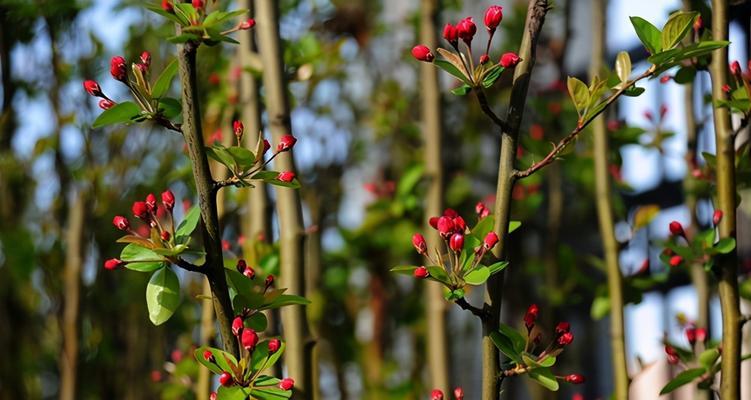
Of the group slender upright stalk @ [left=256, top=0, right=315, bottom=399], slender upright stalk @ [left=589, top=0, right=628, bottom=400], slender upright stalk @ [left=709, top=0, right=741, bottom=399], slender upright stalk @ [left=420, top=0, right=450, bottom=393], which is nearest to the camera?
slender upright stalk @ [left=709, top=0, right=741, bottom=399]

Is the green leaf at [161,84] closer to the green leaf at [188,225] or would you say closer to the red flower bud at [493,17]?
the green leaf at [188,225]

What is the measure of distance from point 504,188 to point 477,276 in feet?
0.26

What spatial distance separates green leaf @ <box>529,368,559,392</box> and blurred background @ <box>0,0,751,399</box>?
0.45 meters

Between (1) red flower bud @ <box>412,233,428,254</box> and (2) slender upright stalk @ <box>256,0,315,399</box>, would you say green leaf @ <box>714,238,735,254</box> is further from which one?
(2) slender upright stalk @ <box>256,0,315,399</box>

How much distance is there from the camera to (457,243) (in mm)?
683

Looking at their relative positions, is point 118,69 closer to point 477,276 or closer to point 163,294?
point 163,294

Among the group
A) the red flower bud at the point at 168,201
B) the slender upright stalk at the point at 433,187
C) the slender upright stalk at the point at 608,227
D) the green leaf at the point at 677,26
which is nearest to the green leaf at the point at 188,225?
the red flower bud at the point at 168,201

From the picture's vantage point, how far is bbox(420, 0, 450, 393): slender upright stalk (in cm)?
139

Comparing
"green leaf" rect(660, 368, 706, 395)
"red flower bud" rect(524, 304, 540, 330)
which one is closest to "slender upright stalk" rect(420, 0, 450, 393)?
"green leaf" rect(660, 368, 706, 395)

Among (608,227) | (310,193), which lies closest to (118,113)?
(608,227)

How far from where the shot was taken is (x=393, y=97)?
237cm

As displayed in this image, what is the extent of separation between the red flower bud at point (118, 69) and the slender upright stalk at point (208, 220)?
45 mm

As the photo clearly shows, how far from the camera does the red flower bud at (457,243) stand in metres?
0.68

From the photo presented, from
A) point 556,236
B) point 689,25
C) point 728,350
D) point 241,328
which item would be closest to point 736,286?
point 728,350
